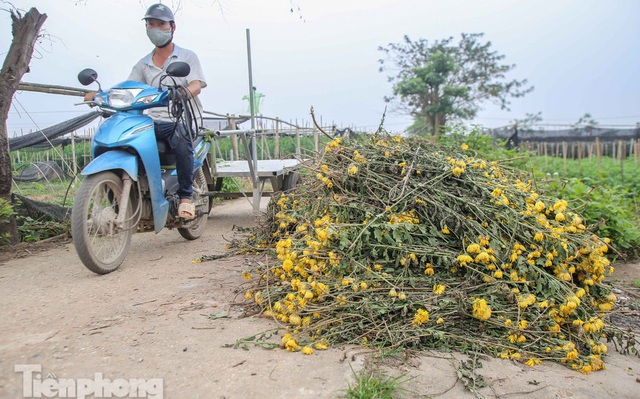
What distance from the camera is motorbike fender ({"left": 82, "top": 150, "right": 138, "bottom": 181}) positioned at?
3.27m

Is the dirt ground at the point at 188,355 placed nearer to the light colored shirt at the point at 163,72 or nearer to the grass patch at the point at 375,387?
the grass patch at the point at 375,387

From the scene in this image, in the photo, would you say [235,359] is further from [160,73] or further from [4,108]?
[4,108]

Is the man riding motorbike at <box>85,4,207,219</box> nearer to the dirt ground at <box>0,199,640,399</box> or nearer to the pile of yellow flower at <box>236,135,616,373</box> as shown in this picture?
the dirt ground at <box>0,199,640,399</box>

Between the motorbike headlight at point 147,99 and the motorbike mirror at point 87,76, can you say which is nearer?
the motorbike headlight at point 147,99

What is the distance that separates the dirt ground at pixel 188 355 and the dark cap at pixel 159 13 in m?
2.24

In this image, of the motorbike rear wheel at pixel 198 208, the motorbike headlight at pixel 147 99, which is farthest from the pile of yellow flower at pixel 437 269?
the motorbike rear wheel at pixel 198 208

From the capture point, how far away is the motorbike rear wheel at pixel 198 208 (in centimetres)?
468

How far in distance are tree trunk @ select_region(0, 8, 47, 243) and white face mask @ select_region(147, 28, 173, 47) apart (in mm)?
1374

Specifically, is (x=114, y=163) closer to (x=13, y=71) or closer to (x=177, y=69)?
(x=177, y=69)

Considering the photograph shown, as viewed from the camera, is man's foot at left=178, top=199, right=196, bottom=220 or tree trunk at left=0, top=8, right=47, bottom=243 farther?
tree trunk at left=0, top=8, right=47, bottom=243

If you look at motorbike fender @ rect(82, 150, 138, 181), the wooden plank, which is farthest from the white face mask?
the wooden plank

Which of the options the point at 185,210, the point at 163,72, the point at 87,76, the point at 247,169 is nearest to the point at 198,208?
the point at 185,210

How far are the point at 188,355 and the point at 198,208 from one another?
9.16 feet

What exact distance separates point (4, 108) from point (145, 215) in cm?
184
